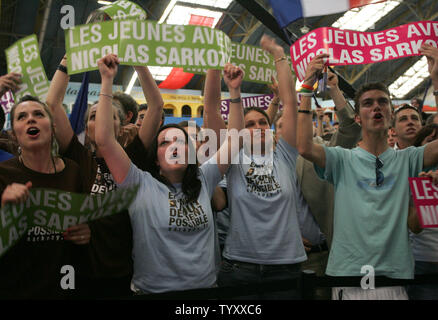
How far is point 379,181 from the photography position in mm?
1652

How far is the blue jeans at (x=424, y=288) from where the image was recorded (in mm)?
1642

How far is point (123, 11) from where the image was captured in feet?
6.87

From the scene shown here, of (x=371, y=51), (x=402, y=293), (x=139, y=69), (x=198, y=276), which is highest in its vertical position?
(x=371, y=51)

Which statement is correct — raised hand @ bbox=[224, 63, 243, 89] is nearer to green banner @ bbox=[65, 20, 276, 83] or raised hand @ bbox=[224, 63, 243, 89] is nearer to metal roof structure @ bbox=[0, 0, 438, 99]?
green banner @ bbox=[65, 20, 276, 83]

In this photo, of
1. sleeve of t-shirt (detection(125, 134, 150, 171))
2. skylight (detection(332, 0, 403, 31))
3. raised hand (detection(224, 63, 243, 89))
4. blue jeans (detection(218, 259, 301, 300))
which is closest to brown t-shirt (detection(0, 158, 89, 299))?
sleeve of t-shirt (detection(125, 134, 150, 171))

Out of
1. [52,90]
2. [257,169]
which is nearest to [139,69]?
[52,90]

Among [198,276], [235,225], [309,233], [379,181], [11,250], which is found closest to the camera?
[11,250]

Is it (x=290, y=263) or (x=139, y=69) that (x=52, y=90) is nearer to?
(x=139, y=69)

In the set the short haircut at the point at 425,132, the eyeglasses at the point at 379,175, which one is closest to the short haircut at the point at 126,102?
the eyeglasses at the point at 379,175

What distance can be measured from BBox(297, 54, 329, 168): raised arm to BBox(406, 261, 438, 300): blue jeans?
2.35 ft

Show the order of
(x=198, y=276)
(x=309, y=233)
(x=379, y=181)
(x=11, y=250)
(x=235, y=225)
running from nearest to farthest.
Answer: (x=11, y=250) → (x=198, y=276) → (x=379, y=181) → (x=235, y=225) → (x=309, y=233)

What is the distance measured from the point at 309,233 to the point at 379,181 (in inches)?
21.7

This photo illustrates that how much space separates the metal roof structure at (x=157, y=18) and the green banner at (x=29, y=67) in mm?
5124

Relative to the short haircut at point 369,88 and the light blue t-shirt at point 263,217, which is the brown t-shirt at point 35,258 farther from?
the short haircut at point 369,88
